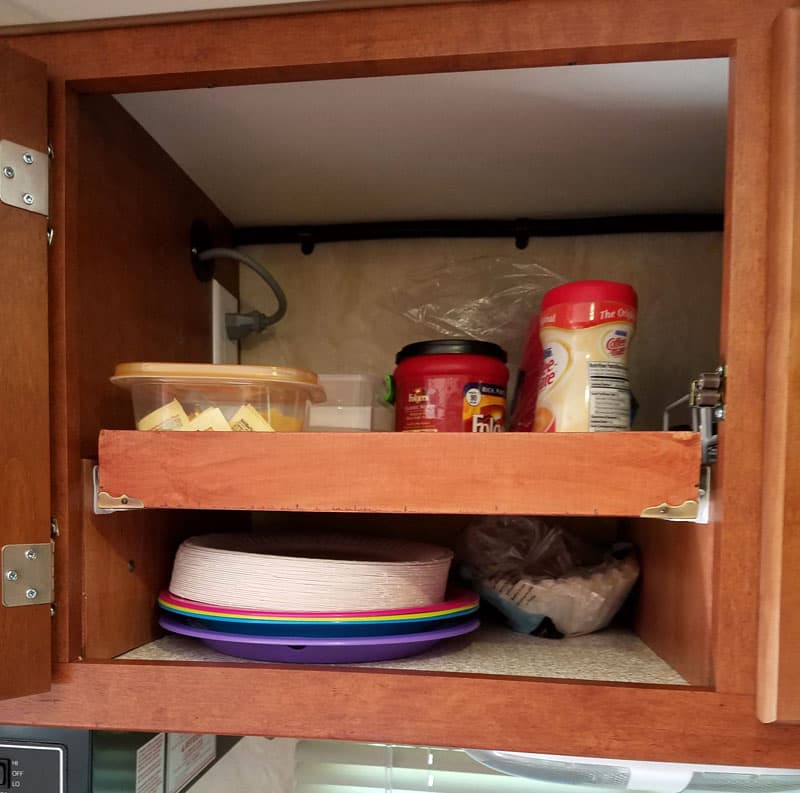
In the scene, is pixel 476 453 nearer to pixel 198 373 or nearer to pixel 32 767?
pixel 198 373

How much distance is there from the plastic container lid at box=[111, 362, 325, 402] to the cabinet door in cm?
42

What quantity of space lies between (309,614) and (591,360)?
1.18 ft

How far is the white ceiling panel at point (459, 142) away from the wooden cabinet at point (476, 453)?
0.27 feet

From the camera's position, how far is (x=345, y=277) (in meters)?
1.04

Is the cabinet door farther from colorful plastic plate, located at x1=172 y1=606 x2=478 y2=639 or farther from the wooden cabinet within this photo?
colorful plastic plate, located at x1=172 y1=606 x2=478 y2=639

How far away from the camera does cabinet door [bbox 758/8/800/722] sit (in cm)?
49

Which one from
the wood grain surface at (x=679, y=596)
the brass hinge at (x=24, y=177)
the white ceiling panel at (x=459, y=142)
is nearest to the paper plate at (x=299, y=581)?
the wood grain surface at (x=679, y=596)

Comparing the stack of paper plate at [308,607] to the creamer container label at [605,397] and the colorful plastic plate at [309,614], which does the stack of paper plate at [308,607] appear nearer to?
the colorful plastic plate at [309,614]

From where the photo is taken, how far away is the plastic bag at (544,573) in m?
0.74

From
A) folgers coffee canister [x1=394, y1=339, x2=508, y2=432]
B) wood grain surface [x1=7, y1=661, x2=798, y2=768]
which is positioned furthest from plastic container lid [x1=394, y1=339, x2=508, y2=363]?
wood grain surface [x1=7, y1=661, x2=798, y2=768]

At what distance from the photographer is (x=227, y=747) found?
0.98m

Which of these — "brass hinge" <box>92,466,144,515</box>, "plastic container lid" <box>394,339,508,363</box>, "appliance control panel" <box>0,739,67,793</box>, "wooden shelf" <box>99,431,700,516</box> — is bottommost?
"appliance control panel" <box>0,739,67,793</box>

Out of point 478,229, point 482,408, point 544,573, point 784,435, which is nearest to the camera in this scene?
point 784,435

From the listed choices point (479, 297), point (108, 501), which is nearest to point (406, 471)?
point (108, 501)
